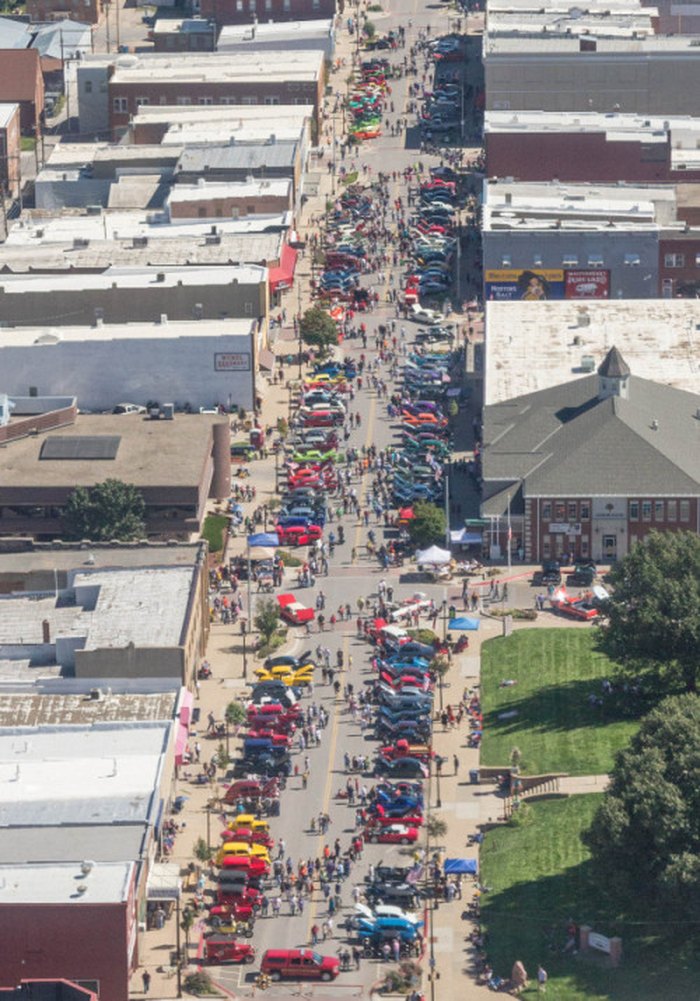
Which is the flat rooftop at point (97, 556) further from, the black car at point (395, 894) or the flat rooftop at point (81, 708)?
the black car at point (395, 894)

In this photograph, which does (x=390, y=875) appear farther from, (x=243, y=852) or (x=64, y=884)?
(x=64, y=884)

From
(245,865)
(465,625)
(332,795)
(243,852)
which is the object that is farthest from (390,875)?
(465,625)

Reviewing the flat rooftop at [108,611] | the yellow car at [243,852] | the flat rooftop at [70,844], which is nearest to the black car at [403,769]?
the yellow car at [243,852]

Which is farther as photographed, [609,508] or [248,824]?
[609,508]

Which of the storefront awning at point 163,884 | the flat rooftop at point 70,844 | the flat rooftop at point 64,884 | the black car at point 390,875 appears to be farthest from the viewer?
the black car at point 390,875

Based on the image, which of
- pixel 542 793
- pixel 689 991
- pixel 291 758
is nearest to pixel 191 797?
pixel 291 758

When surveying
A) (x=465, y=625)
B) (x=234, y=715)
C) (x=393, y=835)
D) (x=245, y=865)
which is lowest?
(x=393, y=835)
